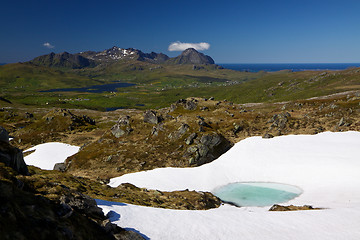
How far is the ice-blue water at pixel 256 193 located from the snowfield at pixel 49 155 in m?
54.8

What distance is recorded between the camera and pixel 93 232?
16.1 metres

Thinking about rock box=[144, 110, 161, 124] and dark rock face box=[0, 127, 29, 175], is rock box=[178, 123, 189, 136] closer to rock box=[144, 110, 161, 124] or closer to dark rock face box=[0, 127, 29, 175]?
rock box=[144, 110, 161, 124]

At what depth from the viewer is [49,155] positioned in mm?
73438

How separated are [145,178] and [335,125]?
189 ft

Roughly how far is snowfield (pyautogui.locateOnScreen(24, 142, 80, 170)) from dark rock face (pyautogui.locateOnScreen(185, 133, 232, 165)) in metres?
44.8

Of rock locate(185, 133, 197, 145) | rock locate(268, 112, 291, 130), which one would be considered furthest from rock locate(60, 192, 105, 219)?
rock locate(268, 112, 291, 130)

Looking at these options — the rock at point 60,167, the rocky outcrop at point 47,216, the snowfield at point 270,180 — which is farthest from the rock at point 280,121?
the rock at point 60,167

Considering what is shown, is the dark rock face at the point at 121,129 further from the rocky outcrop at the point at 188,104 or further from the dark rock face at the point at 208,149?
the rocky outcrop at the point at 188,104

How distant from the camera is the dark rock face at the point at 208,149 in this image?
188 ft

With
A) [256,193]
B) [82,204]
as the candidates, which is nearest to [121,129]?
[256,193]

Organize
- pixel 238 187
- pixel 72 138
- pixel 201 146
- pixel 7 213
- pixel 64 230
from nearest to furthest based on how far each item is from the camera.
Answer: pixel 7 213, pixel 64 230, pixel 238 187, pixel 201 146, pixel 72 138

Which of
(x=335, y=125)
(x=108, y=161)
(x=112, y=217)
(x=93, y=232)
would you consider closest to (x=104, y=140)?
(x=108, y=161)

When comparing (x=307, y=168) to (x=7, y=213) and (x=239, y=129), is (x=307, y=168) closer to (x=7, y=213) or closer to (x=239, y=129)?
(x=239, y=129)

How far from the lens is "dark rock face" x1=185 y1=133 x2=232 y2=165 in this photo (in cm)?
5716
